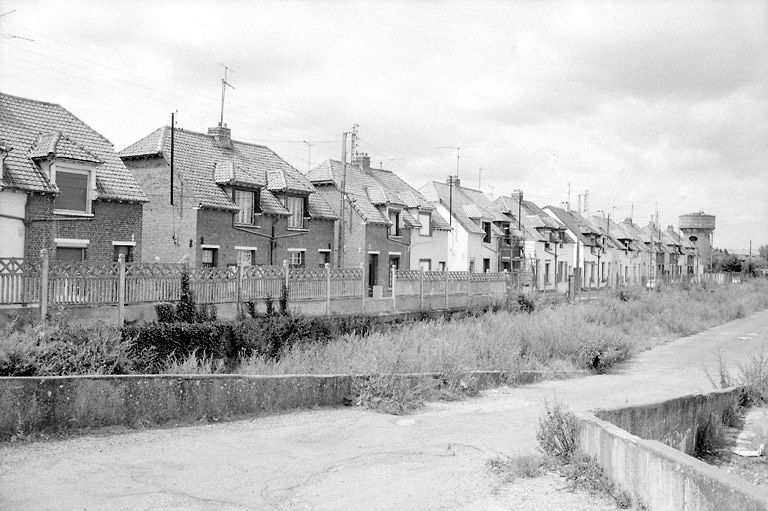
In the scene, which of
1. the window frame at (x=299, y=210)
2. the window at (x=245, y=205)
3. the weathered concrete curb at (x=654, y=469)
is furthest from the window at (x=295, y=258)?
the weathered concrete curb at (x=654, y=469)

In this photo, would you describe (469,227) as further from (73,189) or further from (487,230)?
(73,189)

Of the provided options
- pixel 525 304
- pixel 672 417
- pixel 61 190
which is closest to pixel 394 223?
pixel 525 304

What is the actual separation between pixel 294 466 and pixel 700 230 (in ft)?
334

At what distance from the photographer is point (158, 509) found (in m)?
6.51

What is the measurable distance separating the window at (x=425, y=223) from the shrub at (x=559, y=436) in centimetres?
3655

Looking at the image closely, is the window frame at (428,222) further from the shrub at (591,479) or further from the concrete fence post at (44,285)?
the shrub at (591,479)

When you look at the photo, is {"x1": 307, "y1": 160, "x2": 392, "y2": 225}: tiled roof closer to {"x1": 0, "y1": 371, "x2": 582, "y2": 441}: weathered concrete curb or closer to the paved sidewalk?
{"x1": 0, "y1": 371, "x2": 582, "y2": 441}: weathered concrete curb

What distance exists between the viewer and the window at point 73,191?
2238 cm

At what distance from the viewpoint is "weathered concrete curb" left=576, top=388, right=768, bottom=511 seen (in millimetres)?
5410

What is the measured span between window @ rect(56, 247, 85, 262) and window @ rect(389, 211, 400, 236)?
68.1 ft

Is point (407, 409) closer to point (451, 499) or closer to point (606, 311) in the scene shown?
point (451, 499)

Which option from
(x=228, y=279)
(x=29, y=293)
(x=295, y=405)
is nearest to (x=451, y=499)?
(x=295, y=405)

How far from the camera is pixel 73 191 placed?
22797mm

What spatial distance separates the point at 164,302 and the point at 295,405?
25.5 feet
